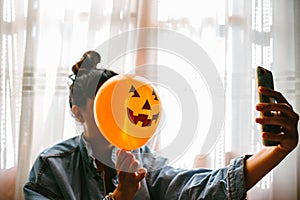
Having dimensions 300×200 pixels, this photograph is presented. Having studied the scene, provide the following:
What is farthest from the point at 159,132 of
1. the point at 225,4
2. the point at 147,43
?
the point at 225,4

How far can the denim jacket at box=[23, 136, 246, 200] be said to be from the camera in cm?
99

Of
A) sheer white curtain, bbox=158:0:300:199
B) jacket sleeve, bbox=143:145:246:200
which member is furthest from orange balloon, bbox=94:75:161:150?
sheer white curtain, bbox=158:0:300:199

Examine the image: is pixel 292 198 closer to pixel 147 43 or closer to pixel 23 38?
pixel 147 43

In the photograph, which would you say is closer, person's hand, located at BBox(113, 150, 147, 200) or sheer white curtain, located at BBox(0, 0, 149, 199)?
person's hand, located at BBox(113, 150, 147, 200)

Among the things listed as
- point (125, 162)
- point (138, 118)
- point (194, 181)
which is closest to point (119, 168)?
point (125, 162)

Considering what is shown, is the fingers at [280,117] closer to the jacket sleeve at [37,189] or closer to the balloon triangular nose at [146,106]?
the balloon triangular nose at [146,106]

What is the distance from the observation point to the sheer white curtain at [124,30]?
1383 millimetres

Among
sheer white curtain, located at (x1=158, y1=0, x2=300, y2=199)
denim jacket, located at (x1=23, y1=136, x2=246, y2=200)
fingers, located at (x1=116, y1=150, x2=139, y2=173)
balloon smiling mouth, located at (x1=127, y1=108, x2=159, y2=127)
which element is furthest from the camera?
sheer white curtain, located at (x1=158, y1=0, x2=300, y2=199)

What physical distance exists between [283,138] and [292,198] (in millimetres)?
578

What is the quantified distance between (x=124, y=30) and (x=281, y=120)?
724 millimetres

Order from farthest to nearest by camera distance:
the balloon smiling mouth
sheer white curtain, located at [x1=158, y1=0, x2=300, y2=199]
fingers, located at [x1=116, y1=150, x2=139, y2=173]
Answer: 1. sheer white curtain, located at [x1=158, y1=0, x2=300, y2=199]
2. fingers, located at [x1=116, y1=150, x2=139, y2=173]
3. the balloon smiling mouth

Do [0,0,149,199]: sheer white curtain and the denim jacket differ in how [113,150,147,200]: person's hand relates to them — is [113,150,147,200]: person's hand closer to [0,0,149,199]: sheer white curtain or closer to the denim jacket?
the denim jacket

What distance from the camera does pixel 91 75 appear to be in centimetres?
97

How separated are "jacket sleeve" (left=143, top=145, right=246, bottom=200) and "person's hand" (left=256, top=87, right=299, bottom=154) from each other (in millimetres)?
127
